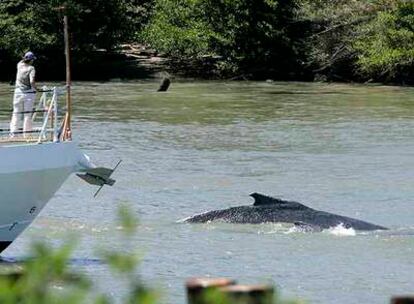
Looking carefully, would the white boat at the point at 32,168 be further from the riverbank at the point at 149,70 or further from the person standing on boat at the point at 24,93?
the riverbank at the point at 149,70

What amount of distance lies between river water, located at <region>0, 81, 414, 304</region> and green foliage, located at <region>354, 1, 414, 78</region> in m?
9.10

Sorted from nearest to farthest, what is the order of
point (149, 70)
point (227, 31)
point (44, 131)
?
point (44, 131), point (149, 70), point (227, 31)

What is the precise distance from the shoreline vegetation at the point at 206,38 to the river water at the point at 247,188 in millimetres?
12786

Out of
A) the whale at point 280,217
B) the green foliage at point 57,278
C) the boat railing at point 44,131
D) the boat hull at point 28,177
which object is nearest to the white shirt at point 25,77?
the boat railing at point 44,131

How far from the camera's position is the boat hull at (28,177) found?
14203mm

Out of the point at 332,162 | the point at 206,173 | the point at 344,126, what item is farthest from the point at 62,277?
the point at 344,126

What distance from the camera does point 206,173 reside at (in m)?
24.7

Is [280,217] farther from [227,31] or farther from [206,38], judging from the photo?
[227,31]

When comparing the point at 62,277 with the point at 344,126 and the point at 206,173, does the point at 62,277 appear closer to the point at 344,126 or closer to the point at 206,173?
the point at 206,173

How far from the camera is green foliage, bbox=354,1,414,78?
5559 centimetres

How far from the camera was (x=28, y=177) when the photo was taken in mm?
14469

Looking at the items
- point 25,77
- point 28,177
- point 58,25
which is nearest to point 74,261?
point 28,177

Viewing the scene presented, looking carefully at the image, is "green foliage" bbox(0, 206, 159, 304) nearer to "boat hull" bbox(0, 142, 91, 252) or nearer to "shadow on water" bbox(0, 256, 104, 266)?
"shadow on water" bbox(0, 256, 104, 266)

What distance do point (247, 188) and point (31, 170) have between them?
903 centimetres
